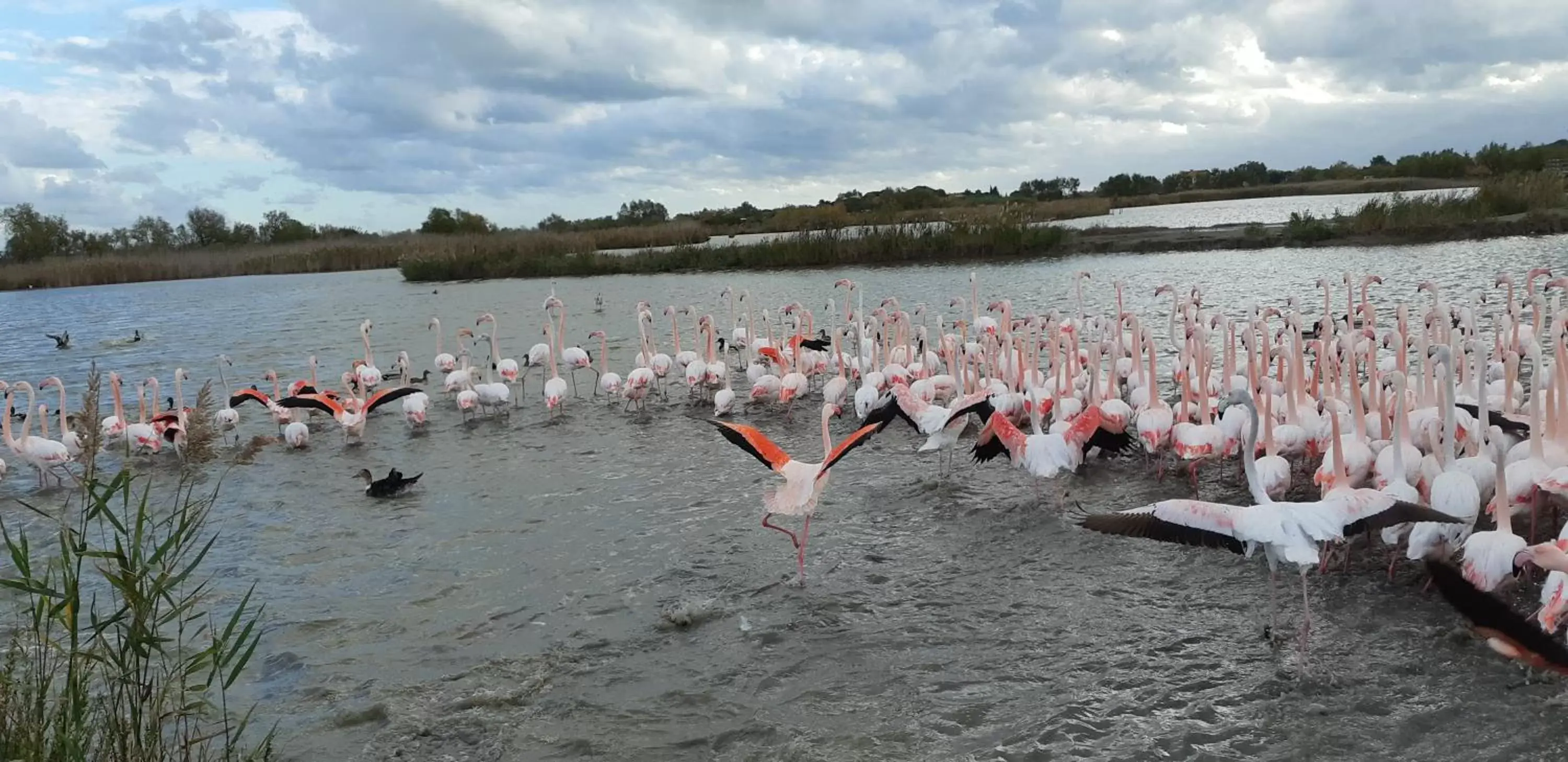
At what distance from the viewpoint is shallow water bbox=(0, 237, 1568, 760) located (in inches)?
155

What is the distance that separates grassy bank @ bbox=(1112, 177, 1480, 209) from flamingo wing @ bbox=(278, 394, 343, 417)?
42.1 metres

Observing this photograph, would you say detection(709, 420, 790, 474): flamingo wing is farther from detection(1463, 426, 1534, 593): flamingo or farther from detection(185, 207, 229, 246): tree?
detection(185, 207, 229, 246): tree

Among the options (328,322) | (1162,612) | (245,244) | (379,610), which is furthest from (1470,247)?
(245,244)

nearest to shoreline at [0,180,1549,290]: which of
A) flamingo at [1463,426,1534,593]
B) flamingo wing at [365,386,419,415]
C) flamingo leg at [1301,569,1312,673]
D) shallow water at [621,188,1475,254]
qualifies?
shallow water at [621,188,1475,254]

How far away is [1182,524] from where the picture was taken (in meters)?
4.32

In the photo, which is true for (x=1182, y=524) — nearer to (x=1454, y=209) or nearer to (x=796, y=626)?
(x=796, y=626)

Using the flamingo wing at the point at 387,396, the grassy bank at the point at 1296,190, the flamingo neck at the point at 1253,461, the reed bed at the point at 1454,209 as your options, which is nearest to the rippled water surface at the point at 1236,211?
the grassy bank at the point at 1296,190

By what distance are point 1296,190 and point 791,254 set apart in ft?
124

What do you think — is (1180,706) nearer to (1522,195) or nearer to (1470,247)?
(1470,247)

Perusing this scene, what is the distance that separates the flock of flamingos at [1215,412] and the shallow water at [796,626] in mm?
296

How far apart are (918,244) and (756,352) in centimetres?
1526

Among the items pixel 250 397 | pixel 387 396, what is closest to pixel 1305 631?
pixel 387 396

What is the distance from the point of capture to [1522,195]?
76.9 ft

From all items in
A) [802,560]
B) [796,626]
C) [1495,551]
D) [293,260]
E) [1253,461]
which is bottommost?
[796,626]
